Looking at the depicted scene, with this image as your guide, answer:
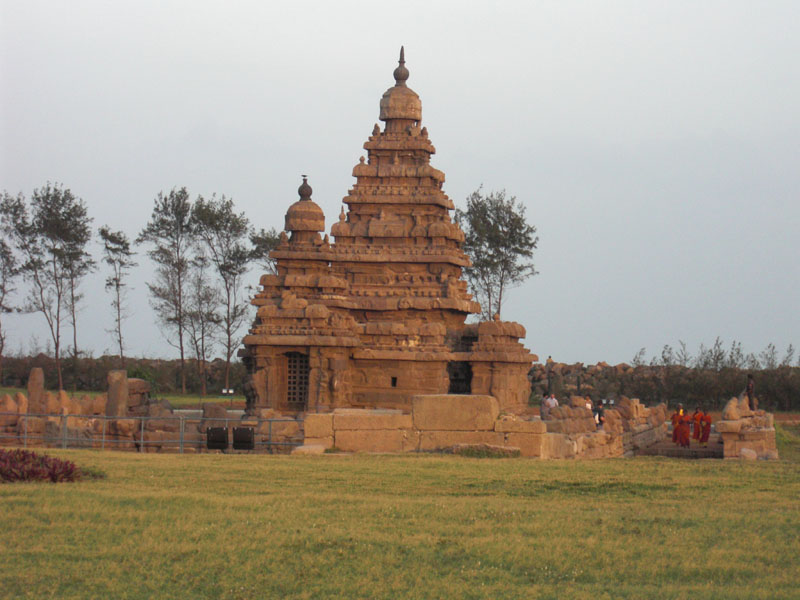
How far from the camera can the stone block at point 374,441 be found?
770 inches

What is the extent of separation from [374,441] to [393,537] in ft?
26.2

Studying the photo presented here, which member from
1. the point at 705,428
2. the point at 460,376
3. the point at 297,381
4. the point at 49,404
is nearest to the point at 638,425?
the point at 705,428

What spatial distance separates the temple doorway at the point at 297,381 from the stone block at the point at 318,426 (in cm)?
1648

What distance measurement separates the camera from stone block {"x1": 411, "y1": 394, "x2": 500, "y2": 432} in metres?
19.5

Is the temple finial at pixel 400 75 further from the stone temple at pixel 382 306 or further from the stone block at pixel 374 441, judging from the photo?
the stone block at pixel 374 441

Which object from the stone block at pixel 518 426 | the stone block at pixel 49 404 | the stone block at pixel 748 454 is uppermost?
the stone block at pixel 49 404

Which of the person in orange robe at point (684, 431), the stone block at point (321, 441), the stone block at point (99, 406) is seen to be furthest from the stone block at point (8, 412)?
the person in orange robe at point (684, 431)

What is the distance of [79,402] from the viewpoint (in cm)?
3048

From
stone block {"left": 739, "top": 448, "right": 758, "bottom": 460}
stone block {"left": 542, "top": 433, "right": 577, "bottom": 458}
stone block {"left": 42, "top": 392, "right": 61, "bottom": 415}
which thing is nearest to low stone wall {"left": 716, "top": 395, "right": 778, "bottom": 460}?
A: stone block {"left": 739, "top": 448, "right": 758, "bottom": 460}

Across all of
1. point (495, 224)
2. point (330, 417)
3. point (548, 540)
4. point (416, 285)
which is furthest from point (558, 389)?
point (548, 540)

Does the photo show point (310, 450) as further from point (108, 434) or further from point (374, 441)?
point (108, 434)

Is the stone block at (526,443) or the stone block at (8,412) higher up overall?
the stone block at (8,412)

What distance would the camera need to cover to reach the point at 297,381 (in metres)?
36.5

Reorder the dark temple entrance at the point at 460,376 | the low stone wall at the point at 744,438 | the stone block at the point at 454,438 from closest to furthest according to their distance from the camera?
the stone block at the point at 454,438, the low stone wall at the point at 744,438, the dark temple entrance at the point at 460,376
